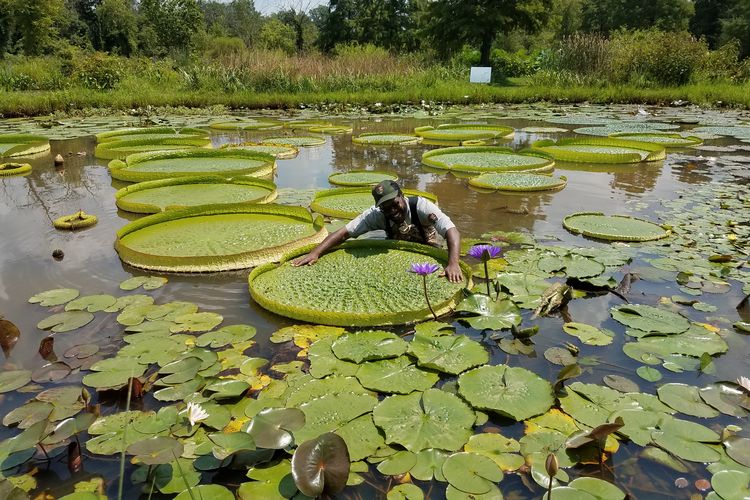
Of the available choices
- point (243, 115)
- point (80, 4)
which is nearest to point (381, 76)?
point (243, 115)

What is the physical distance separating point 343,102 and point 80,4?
5804 cm

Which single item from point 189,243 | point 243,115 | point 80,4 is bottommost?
point 189,243

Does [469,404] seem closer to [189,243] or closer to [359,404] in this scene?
[359,404]

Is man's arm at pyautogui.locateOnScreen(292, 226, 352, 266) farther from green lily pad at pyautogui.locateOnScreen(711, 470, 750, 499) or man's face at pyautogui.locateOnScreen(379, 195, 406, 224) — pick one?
green lily pad at pyautogui.locateOnScreen(711, 470, 750, 499)

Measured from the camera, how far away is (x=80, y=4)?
185ft

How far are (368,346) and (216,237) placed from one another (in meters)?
2.03

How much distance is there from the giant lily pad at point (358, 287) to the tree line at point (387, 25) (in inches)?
782

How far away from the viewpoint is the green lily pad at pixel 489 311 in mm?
2750

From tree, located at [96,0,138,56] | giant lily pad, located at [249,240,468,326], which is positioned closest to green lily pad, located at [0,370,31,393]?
giant lily pad, located at [249,240,468,326]

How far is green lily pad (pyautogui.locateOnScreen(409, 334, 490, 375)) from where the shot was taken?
2403mm

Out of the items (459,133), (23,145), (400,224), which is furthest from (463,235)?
(23,145)

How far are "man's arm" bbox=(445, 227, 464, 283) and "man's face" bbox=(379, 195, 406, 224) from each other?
36 cm

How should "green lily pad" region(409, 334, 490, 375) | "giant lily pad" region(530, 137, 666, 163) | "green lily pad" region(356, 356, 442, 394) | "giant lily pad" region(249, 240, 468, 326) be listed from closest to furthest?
"green lily pad" region(356, 356, 442, 394) → "green lily pad" region(409, 334, 490, 375) → "giant lily pad" region(249, 240, 468, 326) → "giant lily pad" region(530, 137, 666, 163)

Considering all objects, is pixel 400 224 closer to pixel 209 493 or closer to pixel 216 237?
pixel 216 237
